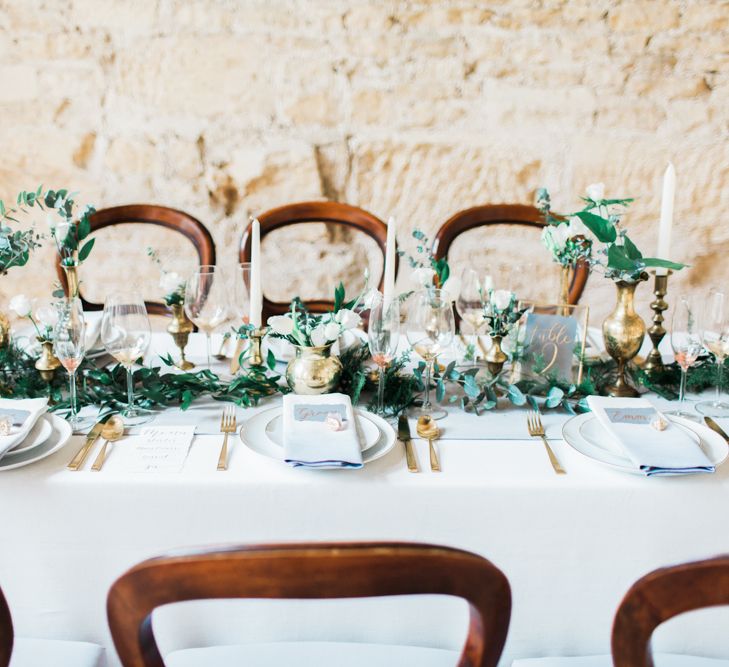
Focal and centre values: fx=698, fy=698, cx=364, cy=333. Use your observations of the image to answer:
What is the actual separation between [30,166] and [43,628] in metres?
1.90

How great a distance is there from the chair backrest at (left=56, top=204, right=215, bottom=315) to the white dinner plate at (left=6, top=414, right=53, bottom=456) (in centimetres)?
92

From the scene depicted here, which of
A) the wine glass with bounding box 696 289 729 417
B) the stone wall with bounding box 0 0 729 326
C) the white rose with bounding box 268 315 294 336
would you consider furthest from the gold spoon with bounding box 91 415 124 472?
the stone wall with bounding box 0 0 729 326

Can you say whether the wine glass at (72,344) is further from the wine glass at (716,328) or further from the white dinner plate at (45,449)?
the wine glass at (716,328)

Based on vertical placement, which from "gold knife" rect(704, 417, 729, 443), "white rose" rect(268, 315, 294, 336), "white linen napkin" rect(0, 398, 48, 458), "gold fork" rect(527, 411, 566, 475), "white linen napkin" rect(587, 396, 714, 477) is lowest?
"gold knife" rect(704, 417, 729, 443)

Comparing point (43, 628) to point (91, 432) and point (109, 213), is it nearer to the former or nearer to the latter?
point (91, 432)

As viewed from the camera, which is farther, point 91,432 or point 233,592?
point 91,432

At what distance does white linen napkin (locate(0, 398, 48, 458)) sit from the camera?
0.96m

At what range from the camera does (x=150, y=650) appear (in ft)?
1.75

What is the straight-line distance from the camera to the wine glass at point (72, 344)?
3.54ft

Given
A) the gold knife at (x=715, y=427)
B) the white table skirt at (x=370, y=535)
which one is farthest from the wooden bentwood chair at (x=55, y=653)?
the gold knife at (x=715, y=427)

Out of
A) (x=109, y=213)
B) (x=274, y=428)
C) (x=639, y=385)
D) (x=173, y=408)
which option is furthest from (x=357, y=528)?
(x=109, y=213)

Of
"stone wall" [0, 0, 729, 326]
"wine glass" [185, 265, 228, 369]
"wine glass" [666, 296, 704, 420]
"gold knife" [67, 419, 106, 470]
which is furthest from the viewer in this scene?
"stone wall" [0, 0, 729, 326]

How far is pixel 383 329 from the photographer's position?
44.1 inches

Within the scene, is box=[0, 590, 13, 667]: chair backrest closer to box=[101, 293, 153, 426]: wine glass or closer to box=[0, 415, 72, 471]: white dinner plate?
box=[0, 415, 72, 471]: white dinner plate
